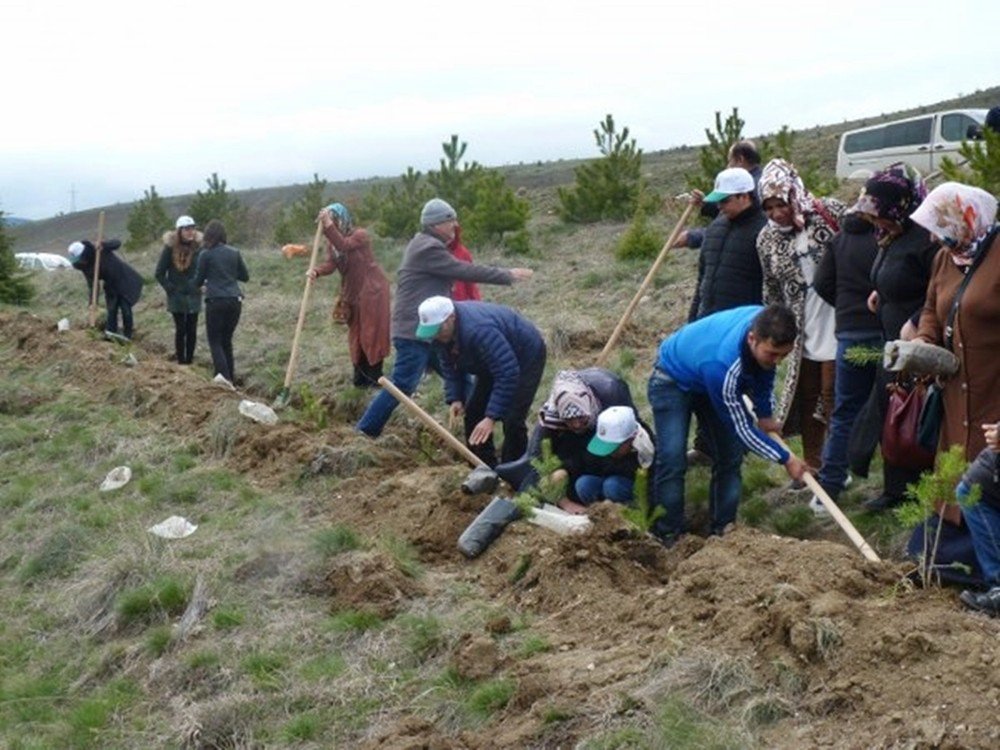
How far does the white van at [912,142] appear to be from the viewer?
2247cm

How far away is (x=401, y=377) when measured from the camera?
27.5 ft

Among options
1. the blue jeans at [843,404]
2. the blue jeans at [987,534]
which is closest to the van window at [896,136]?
the blue jeans at [843,404]

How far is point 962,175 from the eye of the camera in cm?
991

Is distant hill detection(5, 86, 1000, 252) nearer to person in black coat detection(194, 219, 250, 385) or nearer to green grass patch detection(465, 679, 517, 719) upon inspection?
person in black coat detection(194, 219, 250, 385)

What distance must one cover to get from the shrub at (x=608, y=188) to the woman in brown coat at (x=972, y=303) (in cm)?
1562

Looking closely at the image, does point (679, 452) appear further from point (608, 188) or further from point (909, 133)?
point (909, 133)

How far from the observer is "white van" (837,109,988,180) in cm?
2247

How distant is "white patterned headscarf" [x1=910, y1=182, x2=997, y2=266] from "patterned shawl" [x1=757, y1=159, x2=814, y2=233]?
1762mm

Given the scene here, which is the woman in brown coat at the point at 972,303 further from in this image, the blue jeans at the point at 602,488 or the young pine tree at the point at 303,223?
the young pine tree at the point at 303,223

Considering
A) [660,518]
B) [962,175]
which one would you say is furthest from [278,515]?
[962,175]

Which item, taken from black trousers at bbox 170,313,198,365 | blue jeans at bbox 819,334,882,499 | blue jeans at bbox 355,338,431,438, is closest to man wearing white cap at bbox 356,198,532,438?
blue jeans at bbox 355,338,431,438

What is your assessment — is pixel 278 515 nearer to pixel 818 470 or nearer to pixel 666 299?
pixel 818 470

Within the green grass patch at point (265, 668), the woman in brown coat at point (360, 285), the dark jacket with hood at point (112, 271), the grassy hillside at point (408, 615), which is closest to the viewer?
the grassy hillside at point (408, 615)

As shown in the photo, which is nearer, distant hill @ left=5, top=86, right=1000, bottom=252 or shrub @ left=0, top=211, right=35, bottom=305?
shrub @ left=0, top=211, right=35, bottom=305
